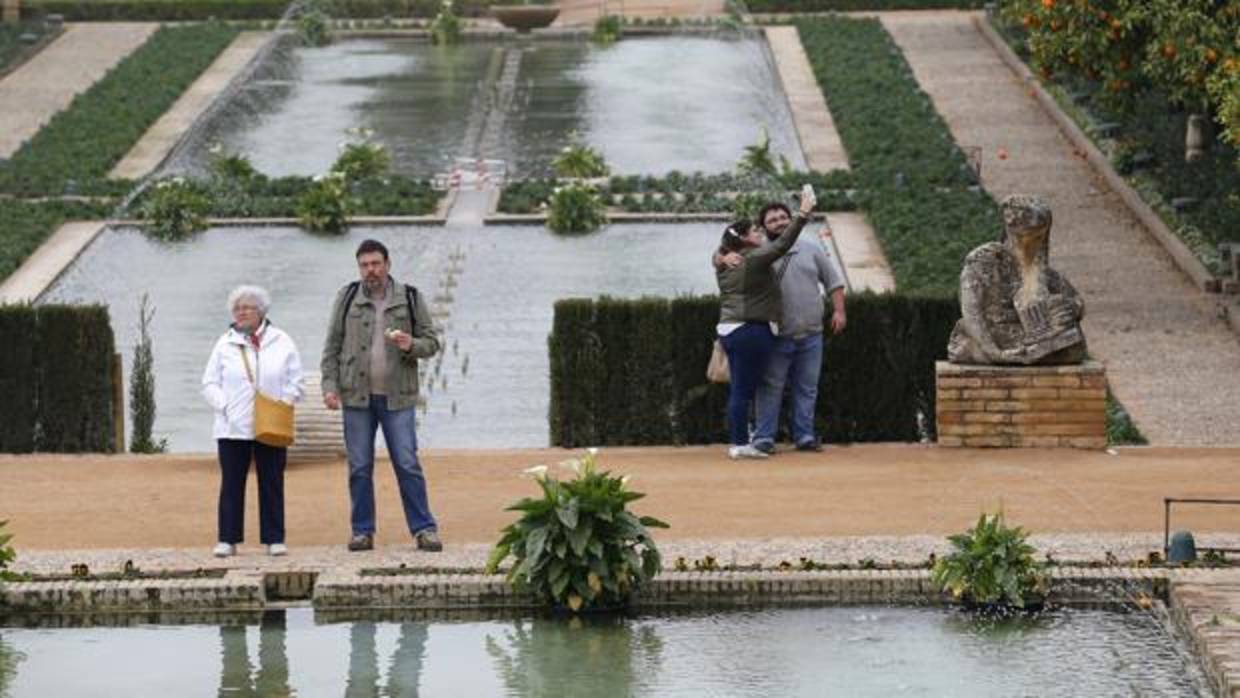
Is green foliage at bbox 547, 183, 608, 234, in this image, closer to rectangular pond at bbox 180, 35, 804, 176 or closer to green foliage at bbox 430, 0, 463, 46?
rectangular pond at bbox 180, 35, 804, 176

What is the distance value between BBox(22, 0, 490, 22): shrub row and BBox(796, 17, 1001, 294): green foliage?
22.3 ft

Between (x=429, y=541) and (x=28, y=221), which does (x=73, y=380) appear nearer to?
(x=429, y=541)

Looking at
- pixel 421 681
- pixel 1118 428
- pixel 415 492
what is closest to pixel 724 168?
pixel 1118 428

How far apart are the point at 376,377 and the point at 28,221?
1669 cm

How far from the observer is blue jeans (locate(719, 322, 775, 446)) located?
19953mm

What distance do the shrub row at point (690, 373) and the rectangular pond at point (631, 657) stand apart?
5.26m

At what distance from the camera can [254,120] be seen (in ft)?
138

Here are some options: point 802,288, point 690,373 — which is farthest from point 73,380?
point 802,288

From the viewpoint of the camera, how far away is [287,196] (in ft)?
116

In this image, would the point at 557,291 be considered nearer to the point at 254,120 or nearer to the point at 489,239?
the point at 489,239

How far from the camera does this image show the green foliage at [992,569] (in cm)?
1549

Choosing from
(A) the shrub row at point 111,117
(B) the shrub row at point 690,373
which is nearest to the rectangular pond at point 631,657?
(B) the shrub row at point 690,373

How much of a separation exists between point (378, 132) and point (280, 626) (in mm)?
25770

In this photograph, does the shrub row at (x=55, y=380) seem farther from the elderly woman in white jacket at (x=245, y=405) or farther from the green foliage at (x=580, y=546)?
the green foliage at (x=580, y=546)
